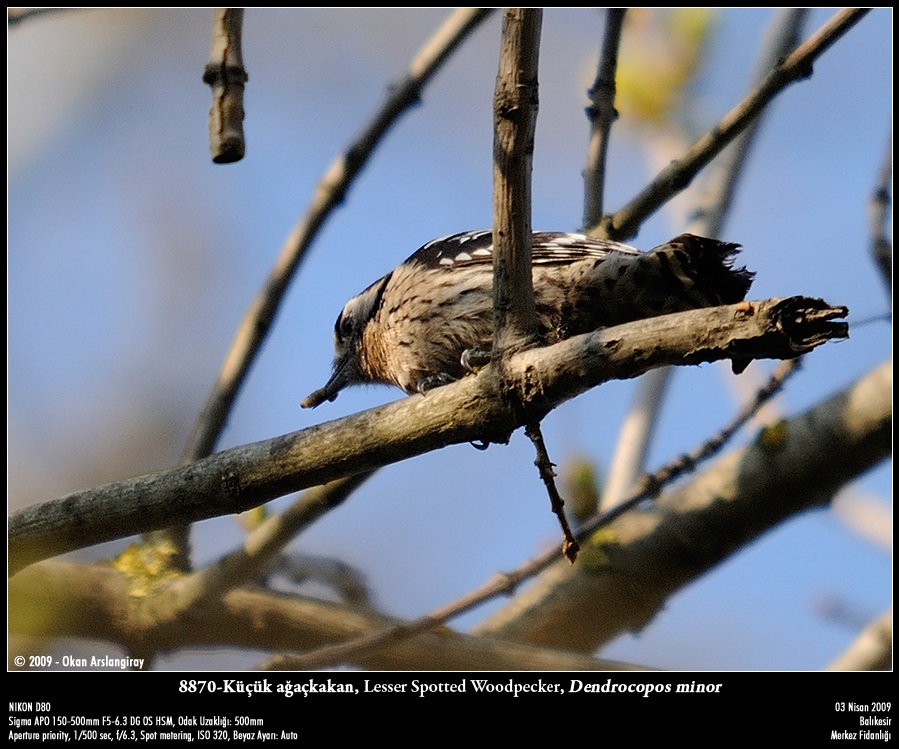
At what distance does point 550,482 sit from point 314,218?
2615 millimetres

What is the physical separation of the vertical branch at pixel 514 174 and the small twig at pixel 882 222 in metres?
2.42

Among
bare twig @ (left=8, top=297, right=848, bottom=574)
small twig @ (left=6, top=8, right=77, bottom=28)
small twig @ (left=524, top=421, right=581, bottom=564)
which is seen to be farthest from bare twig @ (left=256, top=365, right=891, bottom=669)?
small twig @ (left=6, top=8, right=77, bottom=28)

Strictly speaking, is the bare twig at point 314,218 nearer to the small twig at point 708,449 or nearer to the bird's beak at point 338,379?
the bird's beak at point 338,379

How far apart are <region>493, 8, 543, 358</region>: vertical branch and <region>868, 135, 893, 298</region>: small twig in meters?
2.42

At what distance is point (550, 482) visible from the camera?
11.0 ft

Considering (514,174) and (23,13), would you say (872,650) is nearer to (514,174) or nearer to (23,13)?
(514,174)

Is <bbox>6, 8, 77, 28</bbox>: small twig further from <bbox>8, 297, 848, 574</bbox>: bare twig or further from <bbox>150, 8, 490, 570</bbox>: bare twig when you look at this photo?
<bbox>8, 297, 848, 574</bbox>: bare twig

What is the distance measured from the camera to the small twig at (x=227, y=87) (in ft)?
9.80

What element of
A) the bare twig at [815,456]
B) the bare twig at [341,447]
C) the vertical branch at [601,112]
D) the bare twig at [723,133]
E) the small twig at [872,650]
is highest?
the vertical branch at [601,112]

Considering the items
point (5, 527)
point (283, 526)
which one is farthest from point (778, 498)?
point (5, 527)

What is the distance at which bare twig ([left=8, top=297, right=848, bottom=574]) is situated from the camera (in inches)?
113

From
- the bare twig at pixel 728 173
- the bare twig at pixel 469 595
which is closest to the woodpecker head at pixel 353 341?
the bare twig at pixel 469 595

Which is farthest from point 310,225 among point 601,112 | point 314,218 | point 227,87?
point 227,87
